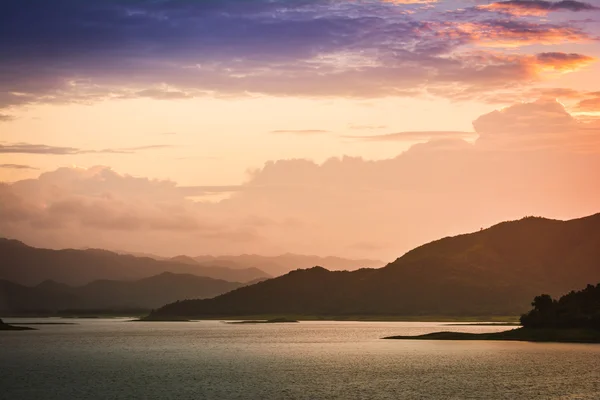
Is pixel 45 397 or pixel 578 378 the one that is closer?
pixel 45 397

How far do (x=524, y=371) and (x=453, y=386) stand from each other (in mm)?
26451

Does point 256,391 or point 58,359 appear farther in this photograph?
point 58,359

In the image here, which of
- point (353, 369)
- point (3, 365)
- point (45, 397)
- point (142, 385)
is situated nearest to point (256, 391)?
point (142, 385)

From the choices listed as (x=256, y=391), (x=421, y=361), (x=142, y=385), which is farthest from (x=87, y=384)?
(x=421, y=361)

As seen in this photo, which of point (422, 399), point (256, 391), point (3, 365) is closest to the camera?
point (422, 399)

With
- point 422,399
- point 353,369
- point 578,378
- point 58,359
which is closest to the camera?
point 422,399

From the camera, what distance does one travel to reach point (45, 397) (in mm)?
120312

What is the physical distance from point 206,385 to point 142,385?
33.9 ft

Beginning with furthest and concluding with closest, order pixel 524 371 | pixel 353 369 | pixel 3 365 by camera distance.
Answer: pixel 3 365 → pixel 353 369 → pixel 524 371

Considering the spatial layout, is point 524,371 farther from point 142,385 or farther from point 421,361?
point 142,385

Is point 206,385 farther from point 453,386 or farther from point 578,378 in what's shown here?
point 578,378

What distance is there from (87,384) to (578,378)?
77787 mm

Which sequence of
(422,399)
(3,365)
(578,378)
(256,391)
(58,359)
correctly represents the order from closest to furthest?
(422,399), (256,391), (578,378), (3,365), (58,359)

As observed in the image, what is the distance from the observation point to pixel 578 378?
135250 mm
